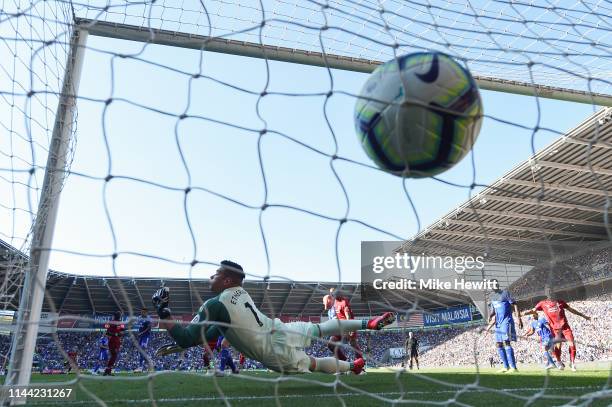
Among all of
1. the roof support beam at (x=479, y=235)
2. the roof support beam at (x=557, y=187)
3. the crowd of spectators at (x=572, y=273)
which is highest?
the roof support beam at (x=557, y=187)

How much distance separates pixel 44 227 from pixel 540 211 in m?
18.1

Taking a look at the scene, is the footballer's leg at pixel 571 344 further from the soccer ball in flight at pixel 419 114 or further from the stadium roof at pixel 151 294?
the stadium roof at pixel 151 294

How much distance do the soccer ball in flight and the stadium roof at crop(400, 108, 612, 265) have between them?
1260 centimetres

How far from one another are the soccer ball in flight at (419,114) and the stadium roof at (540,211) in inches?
496

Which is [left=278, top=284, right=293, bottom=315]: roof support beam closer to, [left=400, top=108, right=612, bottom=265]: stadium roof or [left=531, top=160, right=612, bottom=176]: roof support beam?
[left=400, top=108, right=612, bottom=265]: stadium roof

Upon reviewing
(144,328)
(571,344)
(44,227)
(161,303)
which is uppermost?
(44,227)

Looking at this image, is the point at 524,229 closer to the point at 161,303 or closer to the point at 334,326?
the point at 334,326

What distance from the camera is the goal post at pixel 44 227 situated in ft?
12.7

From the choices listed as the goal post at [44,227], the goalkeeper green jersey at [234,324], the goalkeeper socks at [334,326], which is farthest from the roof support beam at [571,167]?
the goal post at [44,227]


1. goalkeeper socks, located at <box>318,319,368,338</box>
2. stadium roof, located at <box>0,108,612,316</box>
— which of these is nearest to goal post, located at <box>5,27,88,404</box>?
goalkeeper socks, located at <box>318,319,368,338</box>

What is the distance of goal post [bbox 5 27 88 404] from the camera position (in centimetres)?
386

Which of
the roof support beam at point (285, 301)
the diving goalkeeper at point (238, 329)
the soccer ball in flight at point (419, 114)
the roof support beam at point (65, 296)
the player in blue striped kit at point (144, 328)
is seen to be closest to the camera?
the soccer ball in flight at point (419, 114)

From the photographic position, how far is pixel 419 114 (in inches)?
90.2

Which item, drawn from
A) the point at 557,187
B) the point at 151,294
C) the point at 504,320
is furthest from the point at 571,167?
the point at 151,294
